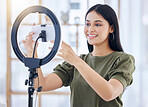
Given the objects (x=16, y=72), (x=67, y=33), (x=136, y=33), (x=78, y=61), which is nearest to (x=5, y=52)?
(x=16, y=72)

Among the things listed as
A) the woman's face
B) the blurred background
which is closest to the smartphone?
the woman's face

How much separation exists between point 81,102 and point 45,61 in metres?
0.52

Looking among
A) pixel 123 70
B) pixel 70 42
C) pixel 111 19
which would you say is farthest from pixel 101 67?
pixel 70 42

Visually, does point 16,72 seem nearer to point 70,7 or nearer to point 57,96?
point 57,96

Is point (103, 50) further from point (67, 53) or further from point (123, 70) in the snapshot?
point (67, 53)

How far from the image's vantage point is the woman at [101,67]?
1155 millimetres

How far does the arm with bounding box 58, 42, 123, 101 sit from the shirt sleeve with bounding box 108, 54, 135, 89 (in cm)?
6

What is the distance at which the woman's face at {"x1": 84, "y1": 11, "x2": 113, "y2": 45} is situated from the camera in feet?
3.99

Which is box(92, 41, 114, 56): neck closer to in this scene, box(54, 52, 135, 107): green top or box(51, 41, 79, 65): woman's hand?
box(54, 52, 135, 107): green top

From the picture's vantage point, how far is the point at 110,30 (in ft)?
4.21

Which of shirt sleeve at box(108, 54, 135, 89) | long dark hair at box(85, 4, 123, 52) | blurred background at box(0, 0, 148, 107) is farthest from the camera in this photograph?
blurred background at box(0, 0, 148, 107)

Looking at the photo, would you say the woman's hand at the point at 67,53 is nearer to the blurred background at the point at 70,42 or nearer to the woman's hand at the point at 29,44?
the woman's hand at the point at 29,44

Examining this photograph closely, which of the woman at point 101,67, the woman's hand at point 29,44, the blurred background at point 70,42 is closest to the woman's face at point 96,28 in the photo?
the woman at point 101,67

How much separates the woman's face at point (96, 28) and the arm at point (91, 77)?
248 millimetres
